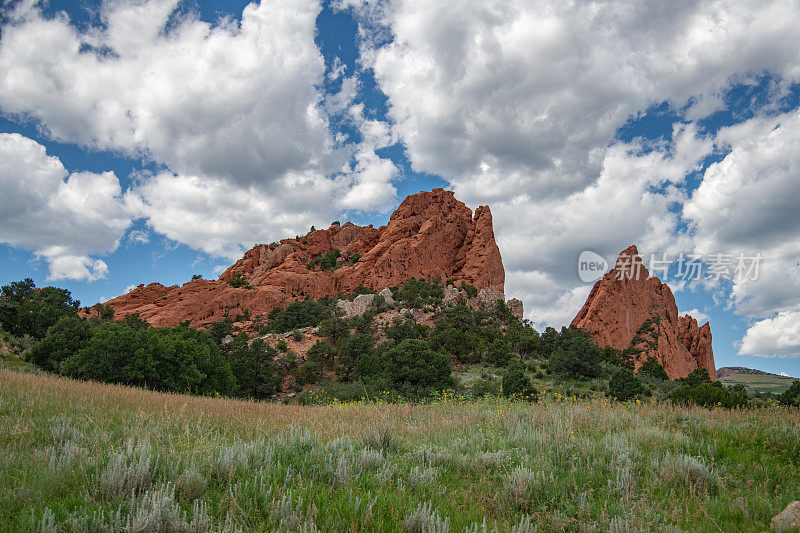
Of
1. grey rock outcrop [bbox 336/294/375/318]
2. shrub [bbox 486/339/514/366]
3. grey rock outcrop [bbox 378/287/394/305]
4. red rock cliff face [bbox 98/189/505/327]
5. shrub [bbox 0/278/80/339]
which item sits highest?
red rock cliff face [bbox 98/189/505/327]

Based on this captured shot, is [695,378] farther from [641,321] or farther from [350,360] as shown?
[641,321]

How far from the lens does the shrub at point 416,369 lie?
29.1m

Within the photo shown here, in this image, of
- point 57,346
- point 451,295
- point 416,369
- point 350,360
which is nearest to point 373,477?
point 416,369

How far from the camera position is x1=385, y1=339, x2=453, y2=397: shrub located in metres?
29.1

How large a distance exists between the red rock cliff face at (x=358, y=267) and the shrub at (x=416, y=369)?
45.3 meters

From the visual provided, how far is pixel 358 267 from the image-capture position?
278 feet

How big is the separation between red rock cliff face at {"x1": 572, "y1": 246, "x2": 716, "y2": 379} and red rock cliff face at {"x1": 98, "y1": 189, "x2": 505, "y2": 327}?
20206 mm

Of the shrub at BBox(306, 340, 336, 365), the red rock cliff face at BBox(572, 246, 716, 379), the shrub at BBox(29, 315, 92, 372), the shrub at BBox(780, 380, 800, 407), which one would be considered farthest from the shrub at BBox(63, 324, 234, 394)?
the red rock cliff face at BBox(572, 246, 716, 379)

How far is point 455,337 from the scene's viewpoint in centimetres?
4441

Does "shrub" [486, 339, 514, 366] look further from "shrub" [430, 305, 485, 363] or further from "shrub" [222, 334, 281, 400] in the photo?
"shrub" [222, 334, 281, 400]

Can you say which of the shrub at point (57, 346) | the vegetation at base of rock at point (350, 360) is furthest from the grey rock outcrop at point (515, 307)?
the shrub at point (57, 346)

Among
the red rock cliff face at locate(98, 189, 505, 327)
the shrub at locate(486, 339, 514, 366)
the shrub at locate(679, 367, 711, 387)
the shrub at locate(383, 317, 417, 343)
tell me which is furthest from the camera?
the red rock cliff face at locate(98, 189, 505, 327)

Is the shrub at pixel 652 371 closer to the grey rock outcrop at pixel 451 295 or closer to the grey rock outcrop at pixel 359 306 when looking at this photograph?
the grey rock outcrop at pixel 451 295

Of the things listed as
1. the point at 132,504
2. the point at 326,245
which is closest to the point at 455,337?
the point at 132,504
